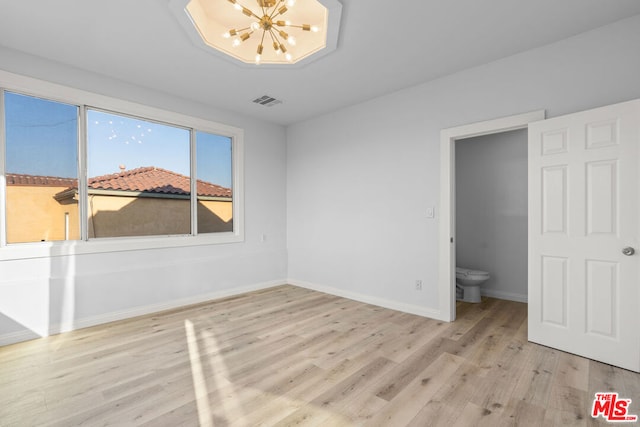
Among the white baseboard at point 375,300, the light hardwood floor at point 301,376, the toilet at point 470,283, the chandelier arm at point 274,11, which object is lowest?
the light hardwood floor at point 301,376

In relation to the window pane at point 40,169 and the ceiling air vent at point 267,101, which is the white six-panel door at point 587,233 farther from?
the window pane at point 40,169

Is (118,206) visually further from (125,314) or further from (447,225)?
(447,225)

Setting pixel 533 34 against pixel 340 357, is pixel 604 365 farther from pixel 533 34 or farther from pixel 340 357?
pixel 533 34

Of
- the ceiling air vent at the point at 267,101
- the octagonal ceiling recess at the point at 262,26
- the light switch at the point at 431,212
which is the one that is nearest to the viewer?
the octagonal ceiling recess at the point at 262,26

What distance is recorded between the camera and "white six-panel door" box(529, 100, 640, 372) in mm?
2250

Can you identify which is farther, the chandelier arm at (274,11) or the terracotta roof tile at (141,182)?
the terracotta roof tile at (141,182)

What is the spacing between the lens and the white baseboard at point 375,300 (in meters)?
3.47

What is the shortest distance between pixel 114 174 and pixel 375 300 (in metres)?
3.59

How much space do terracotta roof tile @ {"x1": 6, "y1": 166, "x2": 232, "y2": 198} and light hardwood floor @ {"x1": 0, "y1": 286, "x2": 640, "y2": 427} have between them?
1.56 meters

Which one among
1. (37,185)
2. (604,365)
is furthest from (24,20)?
(604,365)

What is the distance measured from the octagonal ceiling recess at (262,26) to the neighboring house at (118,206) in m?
1.93

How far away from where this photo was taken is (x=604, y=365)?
2.32 m

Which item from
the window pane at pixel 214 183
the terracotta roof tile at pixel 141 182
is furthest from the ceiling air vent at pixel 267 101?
the terracotta roof tile at pixel 141 182

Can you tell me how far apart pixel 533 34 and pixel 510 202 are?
2363 mm
